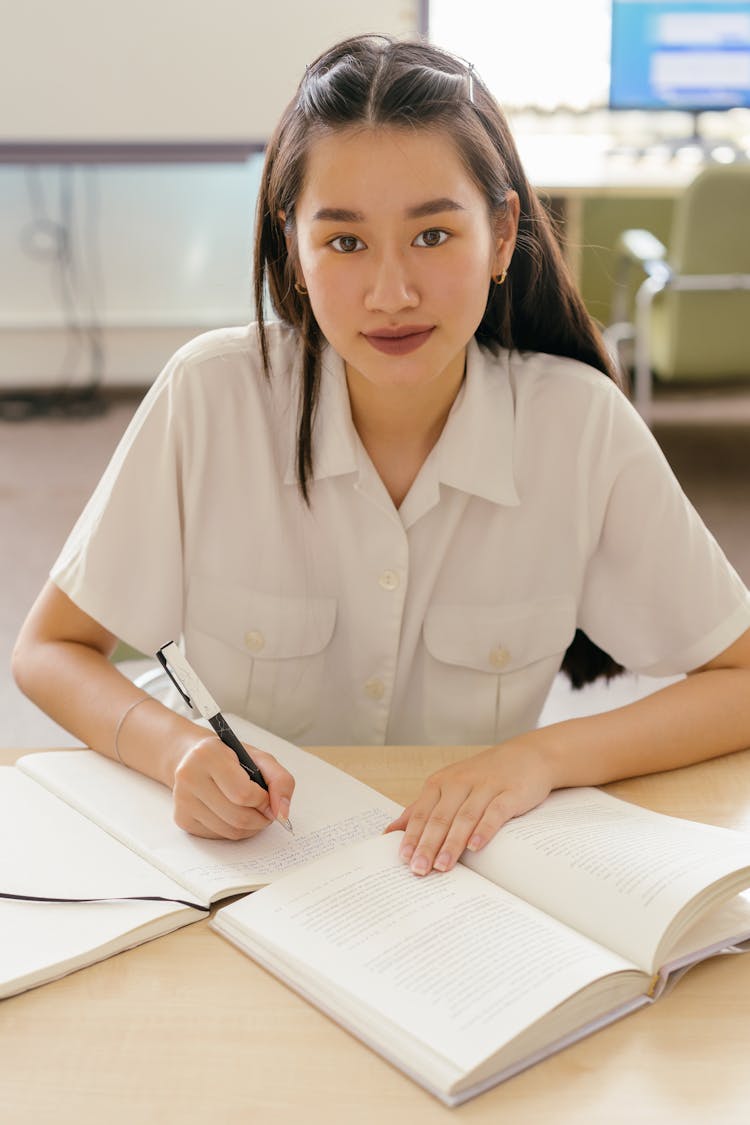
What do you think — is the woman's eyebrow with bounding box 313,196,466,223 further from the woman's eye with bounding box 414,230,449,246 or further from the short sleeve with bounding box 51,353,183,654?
the short sleeve with bounding box 51,353,183,654

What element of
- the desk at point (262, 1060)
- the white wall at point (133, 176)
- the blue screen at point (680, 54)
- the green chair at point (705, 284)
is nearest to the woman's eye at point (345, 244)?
the desk at point (262, 1060)

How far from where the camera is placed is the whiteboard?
12.9 feet

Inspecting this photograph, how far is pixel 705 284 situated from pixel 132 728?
246 centimetres

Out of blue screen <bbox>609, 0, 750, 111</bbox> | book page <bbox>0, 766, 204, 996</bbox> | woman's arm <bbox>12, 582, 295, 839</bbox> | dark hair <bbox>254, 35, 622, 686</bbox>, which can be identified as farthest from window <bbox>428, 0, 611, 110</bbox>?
book page <bbox>0, 766, 204, 996</bbox>

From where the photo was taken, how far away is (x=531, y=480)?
49.4 inches

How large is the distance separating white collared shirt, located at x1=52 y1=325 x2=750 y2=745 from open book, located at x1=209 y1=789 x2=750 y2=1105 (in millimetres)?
360

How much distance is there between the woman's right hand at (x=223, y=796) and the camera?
917mm

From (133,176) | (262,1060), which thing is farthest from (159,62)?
(262,1060)

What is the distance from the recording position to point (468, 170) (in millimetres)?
1124

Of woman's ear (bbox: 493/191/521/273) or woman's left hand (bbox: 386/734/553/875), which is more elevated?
woman's ear (bbox: 493/191/521/273)

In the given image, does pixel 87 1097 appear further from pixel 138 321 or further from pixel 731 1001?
pixel 138 321

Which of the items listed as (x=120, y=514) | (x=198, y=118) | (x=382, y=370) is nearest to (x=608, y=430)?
(x=382, y=370)

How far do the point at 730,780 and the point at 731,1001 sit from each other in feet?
1.05

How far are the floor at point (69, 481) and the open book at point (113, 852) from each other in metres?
1.35
